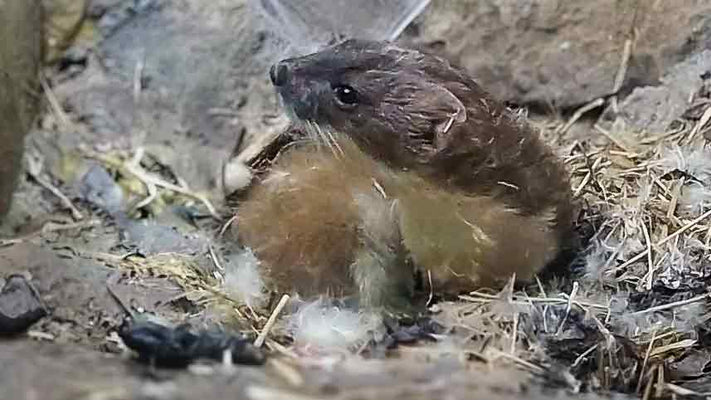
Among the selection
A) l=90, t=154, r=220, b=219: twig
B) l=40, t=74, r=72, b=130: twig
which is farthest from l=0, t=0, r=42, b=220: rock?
l=90, t=154, r=220, b=219: twig

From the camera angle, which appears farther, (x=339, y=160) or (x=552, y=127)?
(x=552, y=127)

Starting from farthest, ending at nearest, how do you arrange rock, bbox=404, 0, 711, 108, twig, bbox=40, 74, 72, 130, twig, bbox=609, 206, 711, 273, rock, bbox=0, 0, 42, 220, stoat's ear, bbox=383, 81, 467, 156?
twig, bbox=40, 74, 72, 130, rock, bbox=404, 0, 711, 108, rock, bbox=0, 0, 42, 220, twig, bbox=609, 206, 711, 273, stoat's ear, bbox=383, 81, 467, 156

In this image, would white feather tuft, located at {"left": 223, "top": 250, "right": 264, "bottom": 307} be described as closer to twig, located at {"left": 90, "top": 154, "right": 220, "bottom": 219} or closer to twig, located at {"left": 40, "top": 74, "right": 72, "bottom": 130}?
twig, located at {"left": 90, "top": 154, "right": 220, "bottom": 219}

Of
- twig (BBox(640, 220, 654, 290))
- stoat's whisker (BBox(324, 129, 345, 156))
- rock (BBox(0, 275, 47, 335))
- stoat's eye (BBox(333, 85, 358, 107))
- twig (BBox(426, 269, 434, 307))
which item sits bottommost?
twig (BBox(640, 220, 654, 290))

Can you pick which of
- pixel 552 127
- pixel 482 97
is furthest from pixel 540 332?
pixel 552 127

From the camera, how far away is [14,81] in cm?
267

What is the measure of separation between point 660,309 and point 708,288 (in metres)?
0.11

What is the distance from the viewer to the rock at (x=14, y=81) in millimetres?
2525

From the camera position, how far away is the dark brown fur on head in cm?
187

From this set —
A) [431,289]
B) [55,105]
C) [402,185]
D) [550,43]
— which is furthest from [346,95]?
[55,105]

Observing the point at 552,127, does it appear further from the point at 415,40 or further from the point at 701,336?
the point at 701,336

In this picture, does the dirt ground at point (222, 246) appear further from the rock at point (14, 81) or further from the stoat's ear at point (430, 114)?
the stoat's ear at point (430, 114)

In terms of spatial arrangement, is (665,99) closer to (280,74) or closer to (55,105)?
(280,74)

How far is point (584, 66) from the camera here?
274cm
